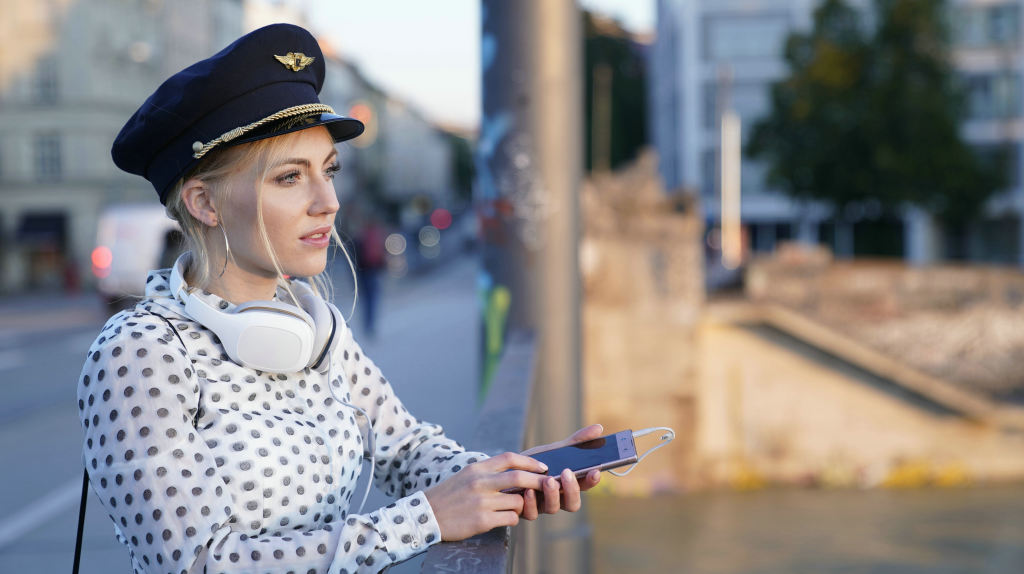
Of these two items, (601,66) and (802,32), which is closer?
(802,32)

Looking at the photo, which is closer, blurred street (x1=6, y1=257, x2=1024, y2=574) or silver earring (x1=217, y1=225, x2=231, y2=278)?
silver earring (x1=217, y1=225, x2=231, y2=278)

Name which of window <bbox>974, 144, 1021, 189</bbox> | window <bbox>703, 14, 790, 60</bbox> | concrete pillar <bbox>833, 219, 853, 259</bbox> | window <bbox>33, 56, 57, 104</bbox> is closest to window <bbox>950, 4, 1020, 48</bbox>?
window <bbox>974, 144, 1021, 189</bbox>

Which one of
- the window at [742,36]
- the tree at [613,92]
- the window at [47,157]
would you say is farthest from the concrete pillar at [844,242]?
the window at [47,157]

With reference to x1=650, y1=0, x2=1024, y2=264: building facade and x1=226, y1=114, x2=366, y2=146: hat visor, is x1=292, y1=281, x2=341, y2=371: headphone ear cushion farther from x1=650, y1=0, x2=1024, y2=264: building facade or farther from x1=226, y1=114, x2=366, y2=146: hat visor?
x1=650, y1=0, x2=1024, y2=264: building facade

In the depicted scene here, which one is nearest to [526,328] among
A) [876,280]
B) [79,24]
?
[876,280]

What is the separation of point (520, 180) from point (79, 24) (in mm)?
41688

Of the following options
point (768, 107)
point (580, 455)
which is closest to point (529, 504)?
point (580, 455)

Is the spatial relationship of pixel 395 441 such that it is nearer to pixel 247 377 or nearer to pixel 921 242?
pixel 247 377

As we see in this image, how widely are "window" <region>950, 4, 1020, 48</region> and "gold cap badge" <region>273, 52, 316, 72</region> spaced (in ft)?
157

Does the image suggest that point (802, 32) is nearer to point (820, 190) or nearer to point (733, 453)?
point (820, 190)

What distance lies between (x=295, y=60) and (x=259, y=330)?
47 centimetres

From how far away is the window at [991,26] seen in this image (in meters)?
45.3

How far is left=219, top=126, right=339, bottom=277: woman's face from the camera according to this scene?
1.86 meters

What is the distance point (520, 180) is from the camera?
4434 millimetres
